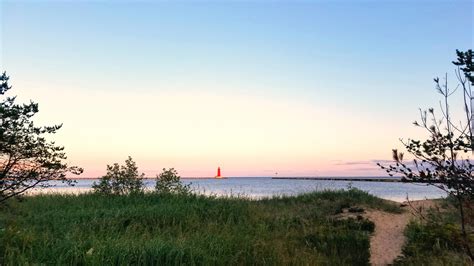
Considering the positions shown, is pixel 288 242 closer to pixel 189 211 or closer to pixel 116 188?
pixel 189 211

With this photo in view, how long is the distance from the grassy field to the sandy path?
13.2 inches

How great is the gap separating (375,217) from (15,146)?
1205cm

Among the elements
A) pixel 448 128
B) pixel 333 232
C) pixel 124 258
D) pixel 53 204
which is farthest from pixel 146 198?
pixel 448 128

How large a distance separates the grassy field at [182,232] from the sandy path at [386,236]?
335 millimetres

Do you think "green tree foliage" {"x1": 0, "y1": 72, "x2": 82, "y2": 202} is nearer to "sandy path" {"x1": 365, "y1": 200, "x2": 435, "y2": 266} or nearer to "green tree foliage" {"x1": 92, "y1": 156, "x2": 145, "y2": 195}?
"sandy path" {"x1": 365, "y1": 200, "x2": 435, "y2": 266}

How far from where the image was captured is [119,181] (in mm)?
19188

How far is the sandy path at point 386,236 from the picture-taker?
35.7ft

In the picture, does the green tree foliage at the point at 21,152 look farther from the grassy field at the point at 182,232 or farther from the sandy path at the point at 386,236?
the sandy path at the point at 386,236

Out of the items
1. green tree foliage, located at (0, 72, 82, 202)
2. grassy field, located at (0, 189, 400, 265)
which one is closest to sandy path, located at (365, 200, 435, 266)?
grassy field, located at (0, 189, 400, 265)

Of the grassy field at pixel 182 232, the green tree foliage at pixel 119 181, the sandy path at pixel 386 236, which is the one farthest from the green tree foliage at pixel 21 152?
the green tree foliage at pixel 119 181

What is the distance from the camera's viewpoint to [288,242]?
392 inches

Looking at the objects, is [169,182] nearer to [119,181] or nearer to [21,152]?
[119,181]

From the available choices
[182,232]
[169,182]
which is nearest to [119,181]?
[169,182]

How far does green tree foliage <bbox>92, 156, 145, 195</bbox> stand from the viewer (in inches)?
746
